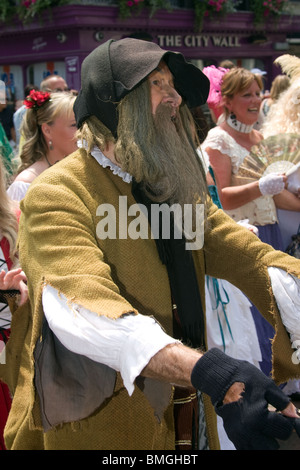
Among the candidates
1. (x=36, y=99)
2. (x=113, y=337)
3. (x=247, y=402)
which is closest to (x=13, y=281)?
(x=113, y=337)

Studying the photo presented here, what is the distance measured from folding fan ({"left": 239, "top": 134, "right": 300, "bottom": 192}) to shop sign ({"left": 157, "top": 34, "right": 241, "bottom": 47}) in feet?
33.2

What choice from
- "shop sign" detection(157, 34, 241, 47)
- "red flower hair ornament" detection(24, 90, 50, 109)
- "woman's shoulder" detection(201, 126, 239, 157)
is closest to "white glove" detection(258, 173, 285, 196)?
"woman's shoulder" detection(201, 126, 239, 157)

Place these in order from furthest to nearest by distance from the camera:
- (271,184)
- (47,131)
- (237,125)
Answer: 1. (237,125)
2. (47,131)
3. (271,184)

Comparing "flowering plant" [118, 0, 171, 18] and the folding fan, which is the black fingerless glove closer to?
the folding fan

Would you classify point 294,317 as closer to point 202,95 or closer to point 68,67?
point 202,95

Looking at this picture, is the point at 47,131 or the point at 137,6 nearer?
the point at 47,131

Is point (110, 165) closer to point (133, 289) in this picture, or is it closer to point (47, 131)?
point (133, 289)

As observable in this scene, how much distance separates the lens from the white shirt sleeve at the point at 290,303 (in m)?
1.77

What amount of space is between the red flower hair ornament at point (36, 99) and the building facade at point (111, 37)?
8.45 meters

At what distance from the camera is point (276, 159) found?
4035 mm

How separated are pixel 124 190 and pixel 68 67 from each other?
445 inches

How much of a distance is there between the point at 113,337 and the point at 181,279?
543 mm

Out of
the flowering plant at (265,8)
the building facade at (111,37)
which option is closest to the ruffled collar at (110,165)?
the building facade at (111,37)

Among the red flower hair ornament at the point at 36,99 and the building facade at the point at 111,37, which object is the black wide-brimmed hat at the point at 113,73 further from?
the building facade at the point at 111,37
